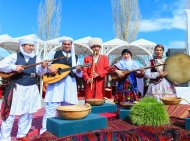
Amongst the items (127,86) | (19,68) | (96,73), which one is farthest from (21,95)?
(127,86)

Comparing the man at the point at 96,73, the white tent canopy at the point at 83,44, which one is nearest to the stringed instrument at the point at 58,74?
the man at the point at 96,73

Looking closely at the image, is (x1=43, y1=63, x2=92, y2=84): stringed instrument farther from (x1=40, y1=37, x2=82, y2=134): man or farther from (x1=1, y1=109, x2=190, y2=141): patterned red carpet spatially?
(x1=1, y1=109, x2=190, y2=141): patterned red carpet

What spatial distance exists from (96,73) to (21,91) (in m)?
1.16

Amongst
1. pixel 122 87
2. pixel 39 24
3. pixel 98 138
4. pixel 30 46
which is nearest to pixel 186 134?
pixel 98 138

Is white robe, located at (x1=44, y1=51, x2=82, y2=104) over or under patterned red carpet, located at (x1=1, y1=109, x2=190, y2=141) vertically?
over

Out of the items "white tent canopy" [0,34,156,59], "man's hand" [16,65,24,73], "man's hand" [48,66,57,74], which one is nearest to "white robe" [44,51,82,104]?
"man's hand" [48,66,57,74]

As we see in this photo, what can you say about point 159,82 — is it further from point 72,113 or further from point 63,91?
point 72,113

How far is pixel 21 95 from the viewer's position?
329cm

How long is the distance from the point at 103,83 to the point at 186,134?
83.4 inches

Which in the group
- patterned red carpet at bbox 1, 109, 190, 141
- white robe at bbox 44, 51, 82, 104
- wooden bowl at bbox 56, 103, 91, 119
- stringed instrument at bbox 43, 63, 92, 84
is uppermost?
stringed instrument at bbox 43, 63, 92, 84

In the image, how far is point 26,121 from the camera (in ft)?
11.4

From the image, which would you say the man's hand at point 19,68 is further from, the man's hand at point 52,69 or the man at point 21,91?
the man's hand at point 52,69

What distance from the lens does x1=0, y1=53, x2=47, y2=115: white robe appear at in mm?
3135

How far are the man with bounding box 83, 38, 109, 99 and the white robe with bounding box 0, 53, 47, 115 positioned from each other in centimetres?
73
